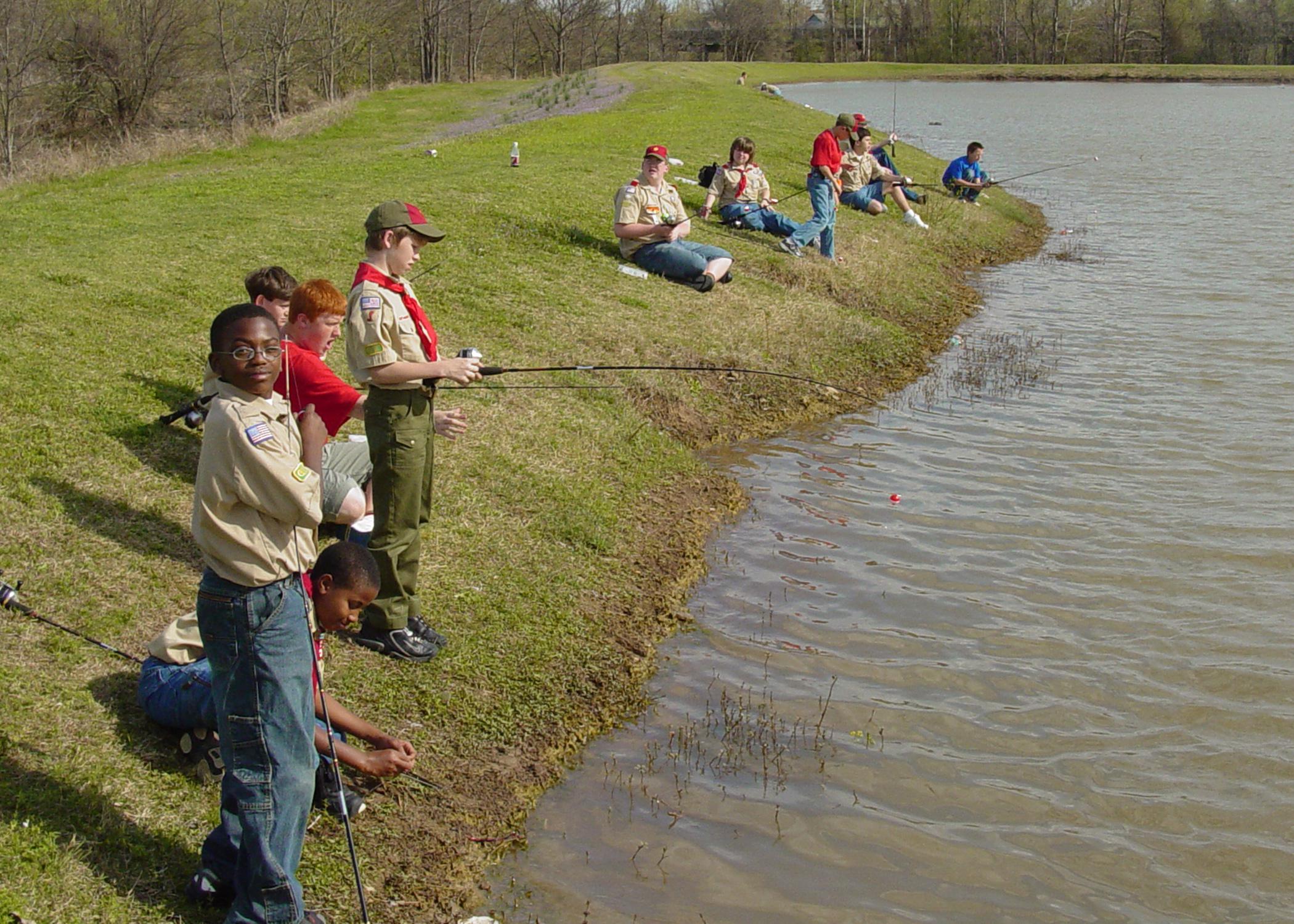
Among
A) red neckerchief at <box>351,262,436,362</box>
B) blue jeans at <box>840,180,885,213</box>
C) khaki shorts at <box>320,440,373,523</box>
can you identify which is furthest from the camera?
blue jeans at <box>840,180,885,213</box>

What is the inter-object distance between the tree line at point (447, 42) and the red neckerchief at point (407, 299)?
1049 inches

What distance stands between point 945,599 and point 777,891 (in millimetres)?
2917

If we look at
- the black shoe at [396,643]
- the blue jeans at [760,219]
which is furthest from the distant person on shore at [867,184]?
the black shoe at [396,643]

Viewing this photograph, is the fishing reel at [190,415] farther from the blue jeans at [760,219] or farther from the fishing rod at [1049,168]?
the fishing rod at [1049,168]

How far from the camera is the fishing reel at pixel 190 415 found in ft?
22.7

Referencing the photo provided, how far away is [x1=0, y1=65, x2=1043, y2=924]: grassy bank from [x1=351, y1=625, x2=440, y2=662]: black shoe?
64mm

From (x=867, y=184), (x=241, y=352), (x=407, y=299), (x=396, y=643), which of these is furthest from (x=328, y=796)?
(x=867, y=184)

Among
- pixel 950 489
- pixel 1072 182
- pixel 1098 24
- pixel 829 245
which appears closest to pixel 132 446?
pixel 950 489

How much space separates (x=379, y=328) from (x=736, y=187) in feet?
35.5

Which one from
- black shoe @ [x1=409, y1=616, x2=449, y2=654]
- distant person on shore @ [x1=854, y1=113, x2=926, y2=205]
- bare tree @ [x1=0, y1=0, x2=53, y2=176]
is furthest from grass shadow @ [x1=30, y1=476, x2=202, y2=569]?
bare tree @ [x1=0, y1=0, x2=53, y2=176]

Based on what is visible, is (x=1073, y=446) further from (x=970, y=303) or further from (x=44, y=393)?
(x=44, y=393)

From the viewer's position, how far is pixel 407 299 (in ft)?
17.8

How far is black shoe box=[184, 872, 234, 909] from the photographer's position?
12.2 feet

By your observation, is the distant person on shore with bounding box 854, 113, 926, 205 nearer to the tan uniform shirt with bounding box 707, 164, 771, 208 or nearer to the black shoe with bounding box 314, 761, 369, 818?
the tan uniform shirt with bounding box 707, 164, 771, 208
